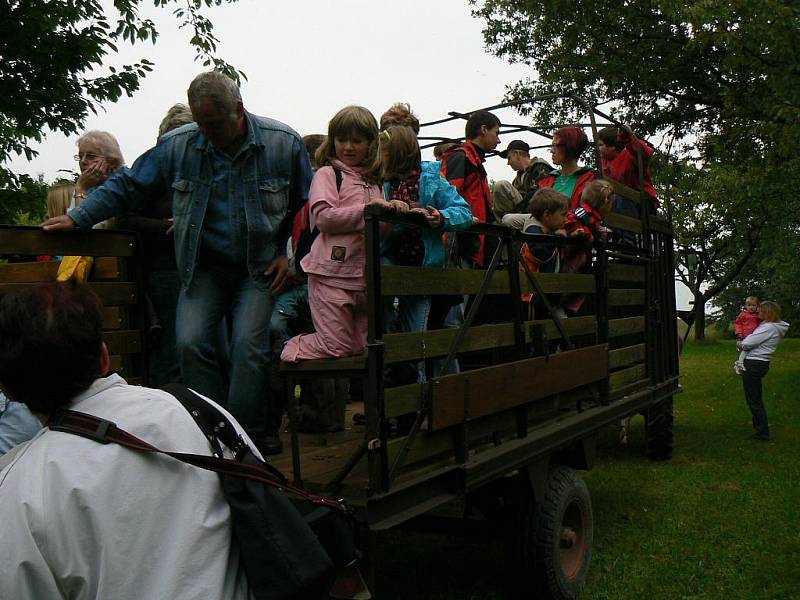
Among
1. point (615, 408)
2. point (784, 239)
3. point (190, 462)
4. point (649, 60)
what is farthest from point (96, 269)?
point (784, 239)

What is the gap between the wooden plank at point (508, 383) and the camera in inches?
134

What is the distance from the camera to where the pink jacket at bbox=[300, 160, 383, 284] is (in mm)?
3539

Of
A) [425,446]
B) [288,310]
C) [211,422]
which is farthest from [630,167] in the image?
[211,422]

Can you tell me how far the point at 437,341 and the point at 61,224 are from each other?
1.50 m

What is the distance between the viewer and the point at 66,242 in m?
3.38

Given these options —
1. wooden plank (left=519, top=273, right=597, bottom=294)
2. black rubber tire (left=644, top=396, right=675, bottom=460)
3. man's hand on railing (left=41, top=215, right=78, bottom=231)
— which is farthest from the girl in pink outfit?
black rubber tire (left=644, top=396, right=675, bottom=460)

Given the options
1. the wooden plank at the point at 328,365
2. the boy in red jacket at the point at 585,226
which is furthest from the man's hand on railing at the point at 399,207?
the boy in red jacket at the point at 585,226

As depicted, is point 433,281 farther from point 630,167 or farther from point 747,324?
point 747,324

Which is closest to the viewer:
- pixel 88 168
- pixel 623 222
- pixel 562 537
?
pixel 88 168

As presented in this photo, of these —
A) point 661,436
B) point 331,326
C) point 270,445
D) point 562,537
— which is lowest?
point 661,436

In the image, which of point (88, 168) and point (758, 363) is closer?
point (88, 168)

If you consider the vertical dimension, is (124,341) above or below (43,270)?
below

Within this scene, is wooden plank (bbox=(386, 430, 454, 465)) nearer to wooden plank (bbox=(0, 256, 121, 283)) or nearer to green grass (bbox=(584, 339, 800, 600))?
wooden plank (bbox=(0, 256, 121, 283))

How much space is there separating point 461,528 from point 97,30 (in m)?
7.29
